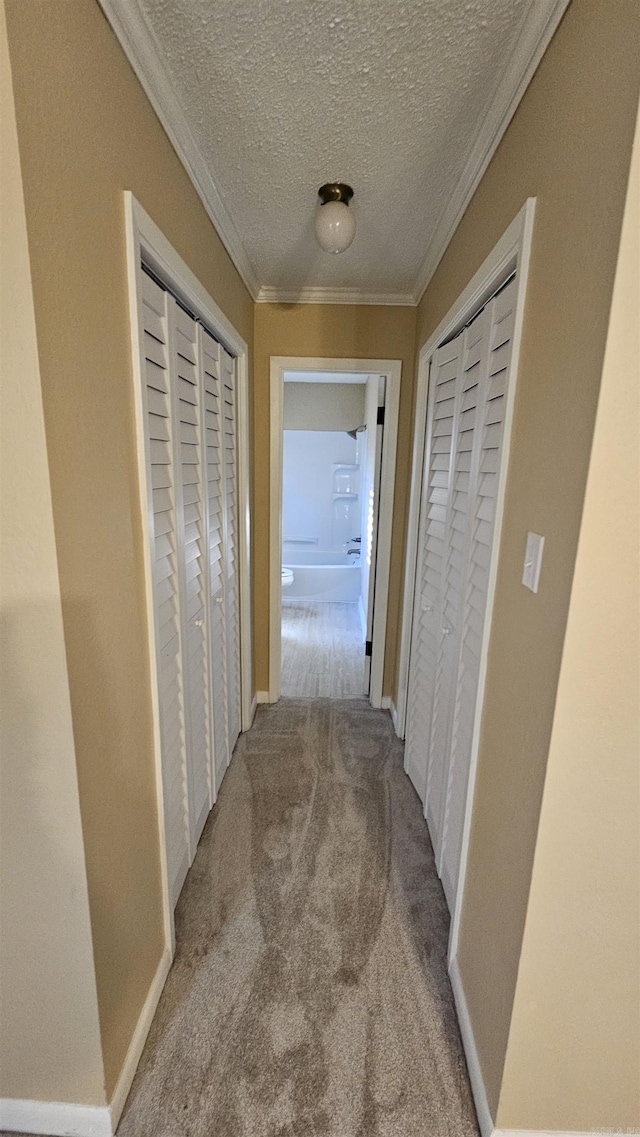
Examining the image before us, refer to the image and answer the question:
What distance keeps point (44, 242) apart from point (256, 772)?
2090 millimetres

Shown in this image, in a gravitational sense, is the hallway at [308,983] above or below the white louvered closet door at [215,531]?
below

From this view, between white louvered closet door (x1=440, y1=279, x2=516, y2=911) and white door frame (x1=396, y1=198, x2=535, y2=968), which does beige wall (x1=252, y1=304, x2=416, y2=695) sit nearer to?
white door frame (x1=396, y1=198, x2=535, y2=968)

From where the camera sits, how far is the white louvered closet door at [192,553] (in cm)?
141

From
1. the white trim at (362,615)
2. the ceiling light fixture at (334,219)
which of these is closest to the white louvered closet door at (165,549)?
the ceiling light fixture at (334,219)

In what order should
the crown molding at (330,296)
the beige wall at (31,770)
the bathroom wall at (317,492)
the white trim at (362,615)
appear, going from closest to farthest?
the beige wall at (31,770) → the crown molding at (330,296) → the white trim at (362,615) → the bathroom wall at (317,492)

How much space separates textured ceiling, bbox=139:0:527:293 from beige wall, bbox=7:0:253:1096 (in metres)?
0.16

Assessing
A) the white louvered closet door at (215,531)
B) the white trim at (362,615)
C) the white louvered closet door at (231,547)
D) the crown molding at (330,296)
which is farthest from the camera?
the white trim at (362,615)

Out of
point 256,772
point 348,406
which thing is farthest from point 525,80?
point 348,406

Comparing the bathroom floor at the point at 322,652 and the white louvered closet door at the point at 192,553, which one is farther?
the bathroom floor at the point at 322,652

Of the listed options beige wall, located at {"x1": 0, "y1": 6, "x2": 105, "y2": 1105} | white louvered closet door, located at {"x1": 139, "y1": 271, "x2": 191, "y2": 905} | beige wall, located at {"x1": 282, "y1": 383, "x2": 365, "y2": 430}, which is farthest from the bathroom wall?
beige wall, located at {"x1": 0, "y1": 6, "x2": 105, "y2": 1105}

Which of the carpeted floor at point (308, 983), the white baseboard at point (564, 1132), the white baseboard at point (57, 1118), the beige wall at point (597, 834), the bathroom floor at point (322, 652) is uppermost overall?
the beige wall at point (597, 834)

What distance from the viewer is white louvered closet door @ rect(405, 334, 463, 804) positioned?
67.2 inches

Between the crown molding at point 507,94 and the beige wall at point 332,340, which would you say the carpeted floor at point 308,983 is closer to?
the beige wall at point 332,340

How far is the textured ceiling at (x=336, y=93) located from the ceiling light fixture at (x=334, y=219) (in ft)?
0.11
